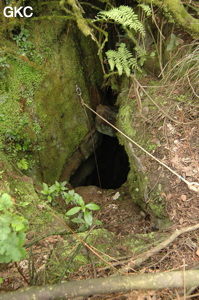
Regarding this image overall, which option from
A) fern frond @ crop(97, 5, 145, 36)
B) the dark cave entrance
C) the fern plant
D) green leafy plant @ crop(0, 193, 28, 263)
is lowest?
the dark cave entrance

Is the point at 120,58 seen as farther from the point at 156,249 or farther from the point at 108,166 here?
the point at 108,166

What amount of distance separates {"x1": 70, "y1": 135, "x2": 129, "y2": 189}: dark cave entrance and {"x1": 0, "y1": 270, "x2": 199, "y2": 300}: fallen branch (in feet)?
14.4

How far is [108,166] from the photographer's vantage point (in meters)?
6.81

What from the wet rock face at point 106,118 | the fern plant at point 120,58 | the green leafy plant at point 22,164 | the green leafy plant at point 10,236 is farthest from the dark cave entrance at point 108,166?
the green leafy plant at point 10,236

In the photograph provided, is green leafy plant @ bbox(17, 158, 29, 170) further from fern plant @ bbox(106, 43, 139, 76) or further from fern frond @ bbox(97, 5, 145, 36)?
fern frond @ bbox(97, 5, 145, 36)

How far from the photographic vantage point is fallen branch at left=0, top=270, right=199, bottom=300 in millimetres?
1596

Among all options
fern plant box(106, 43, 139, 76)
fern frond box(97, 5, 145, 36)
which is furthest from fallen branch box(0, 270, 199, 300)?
fern frond box(97, 5, 145, 36)

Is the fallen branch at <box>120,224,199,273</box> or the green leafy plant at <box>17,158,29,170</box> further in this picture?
the green leafy plant at <box>17,158,29,170</box>

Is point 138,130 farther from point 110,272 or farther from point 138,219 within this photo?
point 110,272

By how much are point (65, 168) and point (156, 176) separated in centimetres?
234
